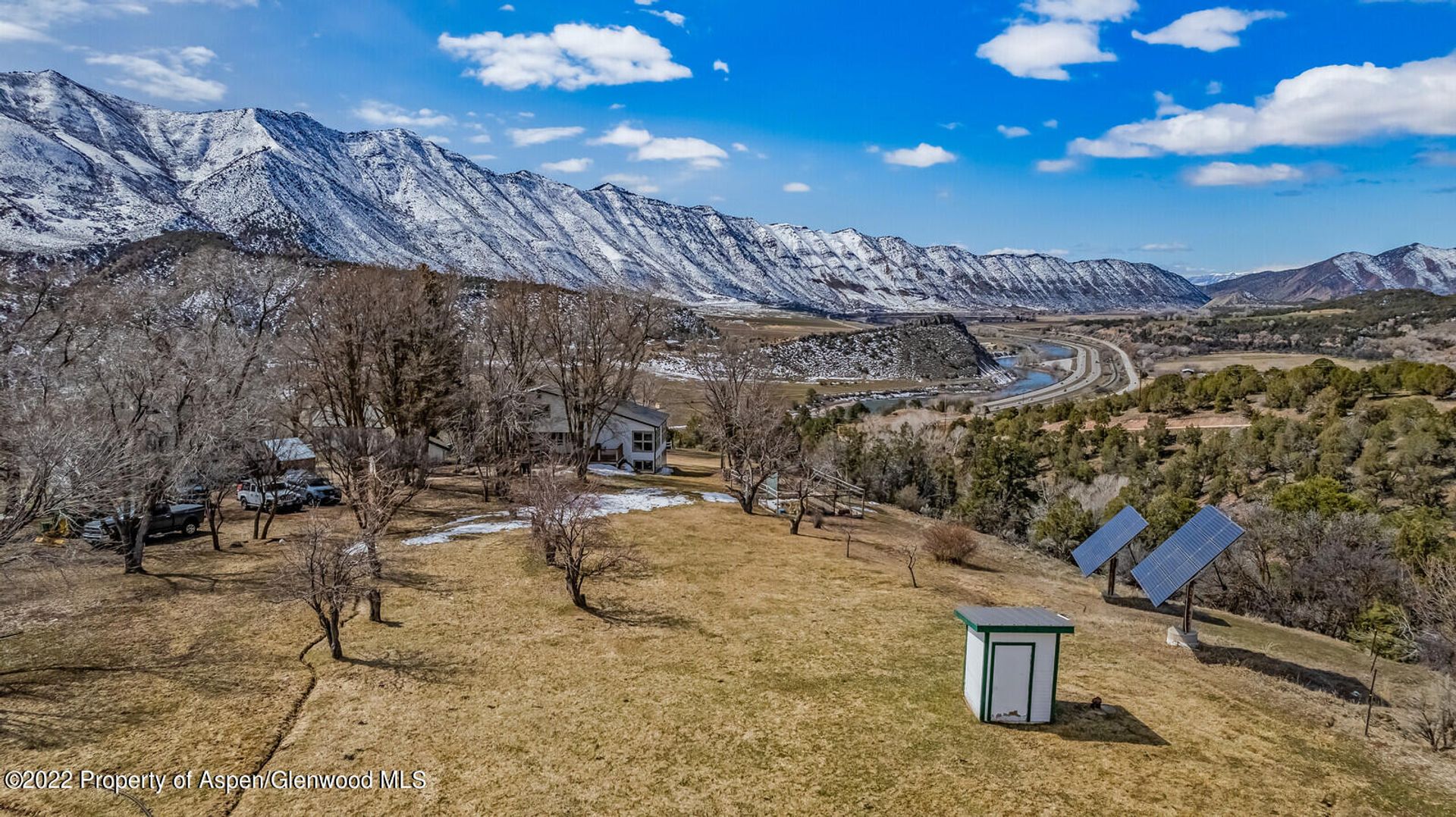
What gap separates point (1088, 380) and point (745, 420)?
271ft

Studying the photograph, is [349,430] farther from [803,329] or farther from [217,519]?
[803,329]

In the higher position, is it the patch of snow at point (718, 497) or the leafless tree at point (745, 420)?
the leafless tree at point (745, 420)

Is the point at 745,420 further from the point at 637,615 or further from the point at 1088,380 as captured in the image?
the point at 1088,380

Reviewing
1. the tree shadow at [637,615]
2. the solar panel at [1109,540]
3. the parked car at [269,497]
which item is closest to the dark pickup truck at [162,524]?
the parked car at [269,497]

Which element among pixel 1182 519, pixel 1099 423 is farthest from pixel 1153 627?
pixel 1099 423

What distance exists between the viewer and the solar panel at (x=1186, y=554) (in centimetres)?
Result: 1433

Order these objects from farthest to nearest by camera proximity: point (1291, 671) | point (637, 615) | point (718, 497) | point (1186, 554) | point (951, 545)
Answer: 1. point (718, 497)
2. point (951, 545)
3. point (637, 615)
4. point (1186, 554)
5. point (1291, 671)

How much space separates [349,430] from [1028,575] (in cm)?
2426

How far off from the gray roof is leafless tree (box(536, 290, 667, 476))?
22.6 m

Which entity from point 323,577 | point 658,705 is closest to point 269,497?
point 323,577

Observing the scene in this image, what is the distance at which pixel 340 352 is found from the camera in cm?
2845

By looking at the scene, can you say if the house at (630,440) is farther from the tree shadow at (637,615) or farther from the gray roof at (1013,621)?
the gray roof at (1013,621)

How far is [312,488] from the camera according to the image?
92.6ft

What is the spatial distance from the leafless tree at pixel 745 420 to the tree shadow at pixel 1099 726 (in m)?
17.3
